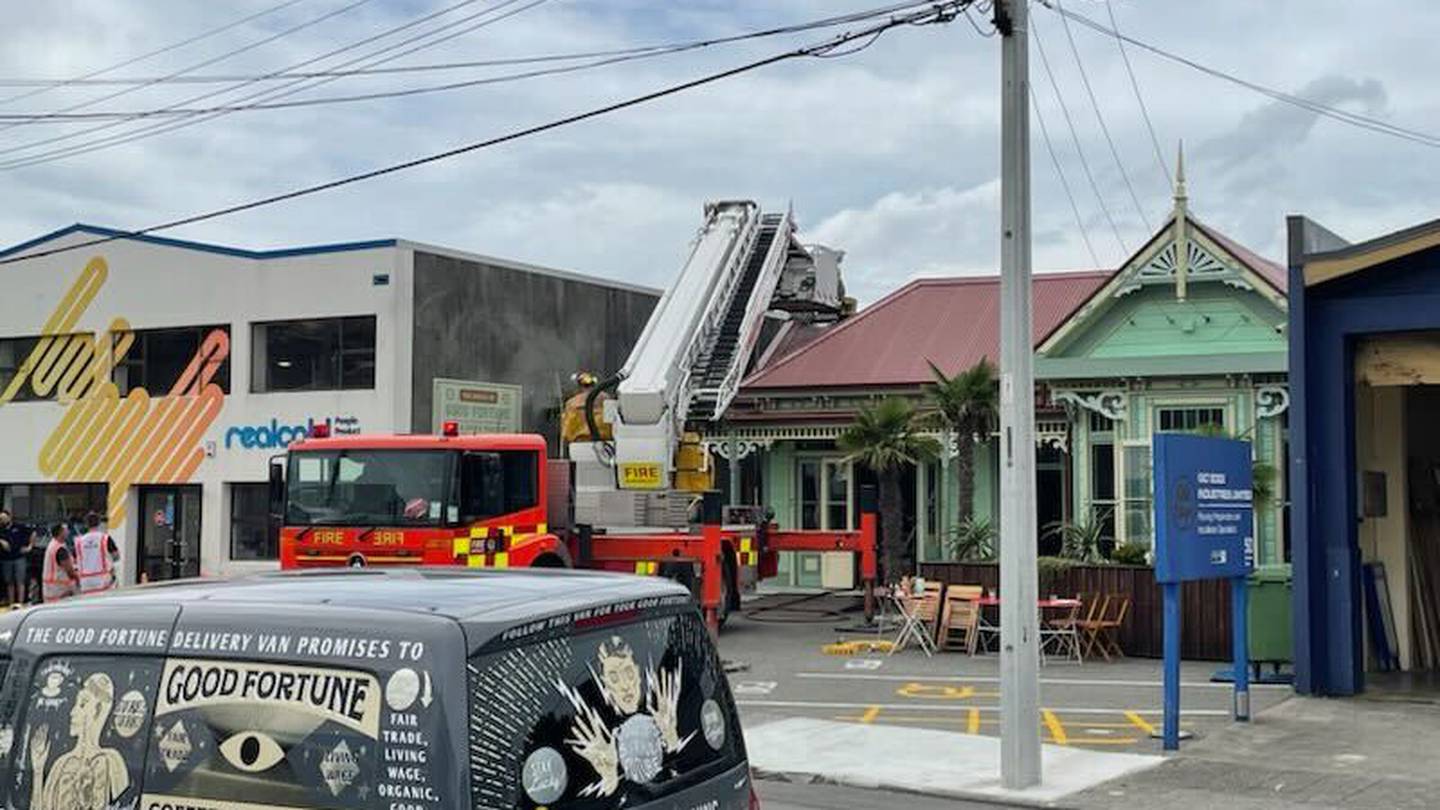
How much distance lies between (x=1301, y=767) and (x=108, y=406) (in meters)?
26.7

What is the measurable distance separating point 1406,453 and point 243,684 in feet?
54.1

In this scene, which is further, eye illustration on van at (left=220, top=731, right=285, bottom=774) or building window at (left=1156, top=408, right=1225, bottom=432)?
building window at (left=1156, top=408, right=1225, bottom=432)

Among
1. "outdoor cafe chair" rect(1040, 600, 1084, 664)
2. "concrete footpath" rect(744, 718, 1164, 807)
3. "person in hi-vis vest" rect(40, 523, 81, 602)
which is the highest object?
"person in hi-vis vest" rect(40, 523, 81, 602)

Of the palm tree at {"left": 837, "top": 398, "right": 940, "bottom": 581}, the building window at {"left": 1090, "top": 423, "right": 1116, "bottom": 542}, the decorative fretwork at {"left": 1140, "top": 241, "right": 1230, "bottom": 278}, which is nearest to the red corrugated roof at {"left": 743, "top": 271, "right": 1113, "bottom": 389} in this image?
the palm tree at {"left": 837, "top": 398, "right": 940, "bottom": 581}

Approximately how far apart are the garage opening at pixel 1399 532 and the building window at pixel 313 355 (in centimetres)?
1801

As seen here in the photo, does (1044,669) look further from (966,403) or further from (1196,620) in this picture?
(966,403)

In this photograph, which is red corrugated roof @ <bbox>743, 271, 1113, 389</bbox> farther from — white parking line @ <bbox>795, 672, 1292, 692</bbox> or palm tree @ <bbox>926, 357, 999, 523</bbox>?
white parking line @ <bbox>795, 672, 1292, 692</bbox>

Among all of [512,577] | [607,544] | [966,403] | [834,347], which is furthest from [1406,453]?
[512,577]

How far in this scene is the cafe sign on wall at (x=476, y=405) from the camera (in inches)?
1139

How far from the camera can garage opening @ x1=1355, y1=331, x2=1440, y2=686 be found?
1692 cm

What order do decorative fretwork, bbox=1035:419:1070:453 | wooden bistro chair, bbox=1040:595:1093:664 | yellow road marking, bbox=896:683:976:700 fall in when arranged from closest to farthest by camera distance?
yellow road marking, bbox=896:683:976:700 → wooden bistro chair, bbox=1040:595:1093:664 → decorative fretwork, bbox=1035:419:1070:453

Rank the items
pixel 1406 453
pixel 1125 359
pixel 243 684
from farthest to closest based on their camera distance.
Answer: pixel 1125 359, pixel 1406 453, pixel 243 684

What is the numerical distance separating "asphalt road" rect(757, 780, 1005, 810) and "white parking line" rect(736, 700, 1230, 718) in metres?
→ 3.07

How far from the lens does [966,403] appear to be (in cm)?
2328
